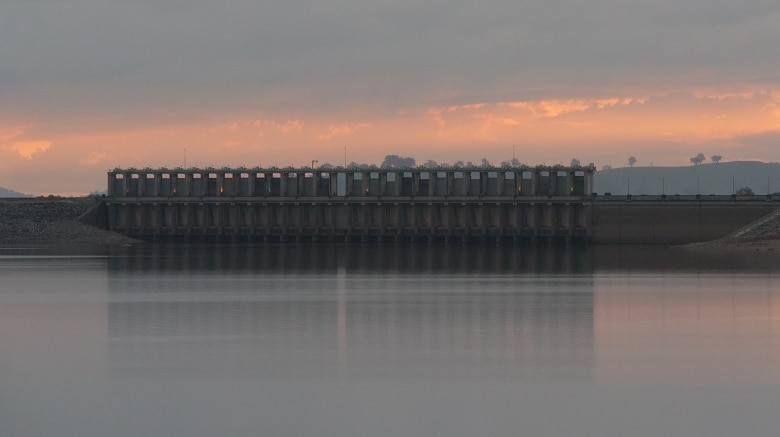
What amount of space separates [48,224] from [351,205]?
36.2 metres

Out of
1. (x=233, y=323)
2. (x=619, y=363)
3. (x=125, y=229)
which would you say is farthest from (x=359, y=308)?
(x=125, y=229)

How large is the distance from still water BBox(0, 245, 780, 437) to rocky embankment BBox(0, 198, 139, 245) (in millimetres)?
82502

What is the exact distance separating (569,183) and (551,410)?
12682cm

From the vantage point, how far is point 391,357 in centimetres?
3741

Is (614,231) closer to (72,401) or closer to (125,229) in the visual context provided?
(125,229)

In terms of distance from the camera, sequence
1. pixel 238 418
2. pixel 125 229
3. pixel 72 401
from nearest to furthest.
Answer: pixel 238 418 < pixel 72 401 < pixel 125 229

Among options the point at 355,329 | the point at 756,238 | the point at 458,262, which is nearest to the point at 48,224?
the point at 458,262

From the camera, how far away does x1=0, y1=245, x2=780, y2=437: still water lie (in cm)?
2767

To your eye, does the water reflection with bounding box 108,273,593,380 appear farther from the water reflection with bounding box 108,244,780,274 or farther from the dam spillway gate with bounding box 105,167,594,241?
the dam spillway gate with bounding box 105,167,594,241

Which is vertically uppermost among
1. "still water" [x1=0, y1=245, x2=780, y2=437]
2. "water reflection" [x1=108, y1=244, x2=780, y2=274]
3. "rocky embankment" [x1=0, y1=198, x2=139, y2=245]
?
"rocky embankment" [x1=0, y1=198, x2=139, y2=245]

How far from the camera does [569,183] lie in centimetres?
15400

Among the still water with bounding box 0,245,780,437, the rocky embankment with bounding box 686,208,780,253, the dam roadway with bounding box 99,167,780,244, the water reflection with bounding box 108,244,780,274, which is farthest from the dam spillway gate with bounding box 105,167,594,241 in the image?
the still water with bounding box 0,245,780,437

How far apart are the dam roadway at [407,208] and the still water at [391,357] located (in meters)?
70.9

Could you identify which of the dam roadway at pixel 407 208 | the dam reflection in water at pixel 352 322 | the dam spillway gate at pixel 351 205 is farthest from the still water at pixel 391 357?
the dam spillway gate at pixel 351 205
